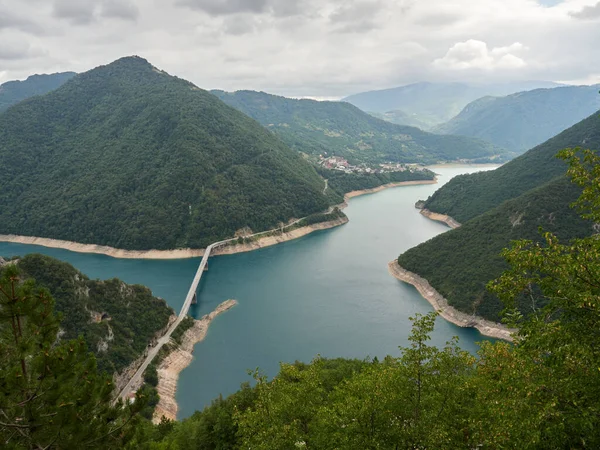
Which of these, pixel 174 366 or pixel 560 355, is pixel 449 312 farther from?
pixel 560 355

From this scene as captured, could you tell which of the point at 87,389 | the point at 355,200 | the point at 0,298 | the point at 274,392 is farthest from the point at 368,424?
the point at 355,200

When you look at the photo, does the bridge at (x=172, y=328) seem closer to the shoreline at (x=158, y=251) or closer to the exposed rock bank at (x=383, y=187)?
the shoreline at (x=158, y=251)

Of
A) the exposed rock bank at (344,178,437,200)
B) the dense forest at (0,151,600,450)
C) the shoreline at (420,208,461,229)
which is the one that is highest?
the dense forest at (0,151,600,450)

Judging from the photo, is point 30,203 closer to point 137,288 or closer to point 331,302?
point 137,288

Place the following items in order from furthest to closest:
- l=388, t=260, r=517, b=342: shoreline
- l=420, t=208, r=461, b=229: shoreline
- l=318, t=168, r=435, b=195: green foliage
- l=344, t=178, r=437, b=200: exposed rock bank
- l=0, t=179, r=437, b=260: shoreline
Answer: l=318, t=168, r=435, b=195: green foliage, l=344, t=178, r=437, b=200: exposed rock bank, l=420, t=208, r=461, b=229: shoreline, l=0, t=179, r=437, b=260: shoreline, l=388, t=260, r=517, b=342: shoreline

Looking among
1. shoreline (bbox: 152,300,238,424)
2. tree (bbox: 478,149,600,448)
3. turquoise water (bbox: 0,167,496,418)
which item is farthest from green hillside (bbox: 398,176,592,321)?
tree (bbox: 478,149,600,448)

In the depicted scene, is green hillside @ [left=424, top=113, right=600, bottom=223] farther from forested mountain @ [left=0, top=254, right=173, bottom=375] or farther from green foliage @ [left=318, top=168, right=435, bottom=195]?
forested mountain @ [left=0, top=254, right=173, bottom=375]
